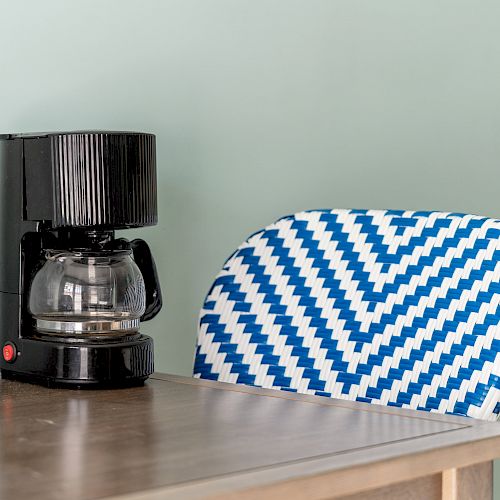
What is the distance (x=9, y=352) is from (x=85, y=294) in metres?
0.13

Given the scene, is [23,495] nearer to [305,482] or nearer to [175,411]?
[305,482]

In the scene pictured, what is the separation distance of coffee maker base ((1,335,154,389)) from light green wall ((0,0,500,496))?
1.40 feet

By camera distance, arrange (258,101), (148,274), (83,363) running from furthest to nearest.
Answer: (258,101) → (148,274) → (83,363)

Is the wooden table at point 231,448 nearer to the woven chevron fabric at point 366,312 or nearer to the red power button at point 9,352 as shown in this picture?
the red power button at point 9,352

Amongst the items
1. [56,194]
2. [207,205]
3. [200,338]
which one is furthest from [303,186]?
[56,194]

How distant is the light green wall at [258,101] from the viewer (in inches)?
60.6

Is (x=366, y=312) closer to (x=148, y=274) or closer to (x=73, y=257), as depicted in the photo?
(x=148, y=274)

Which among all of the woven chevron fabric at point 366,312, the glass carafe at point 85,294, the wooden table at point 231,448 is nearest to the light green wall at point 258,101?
the woven chevron fabric at point 366,312

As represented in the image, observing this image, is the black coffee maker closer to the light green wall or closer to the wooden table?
the wooden table

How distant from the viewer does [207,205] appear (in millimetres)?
1717

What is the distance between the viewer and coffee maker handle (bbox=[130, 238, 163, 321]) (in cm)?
130

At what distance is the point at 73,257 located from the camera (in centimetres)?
120

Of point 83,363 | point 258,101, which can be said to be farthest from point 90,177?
point 258,101

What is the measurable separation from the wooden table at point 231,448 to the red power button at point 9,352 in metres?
0.09
